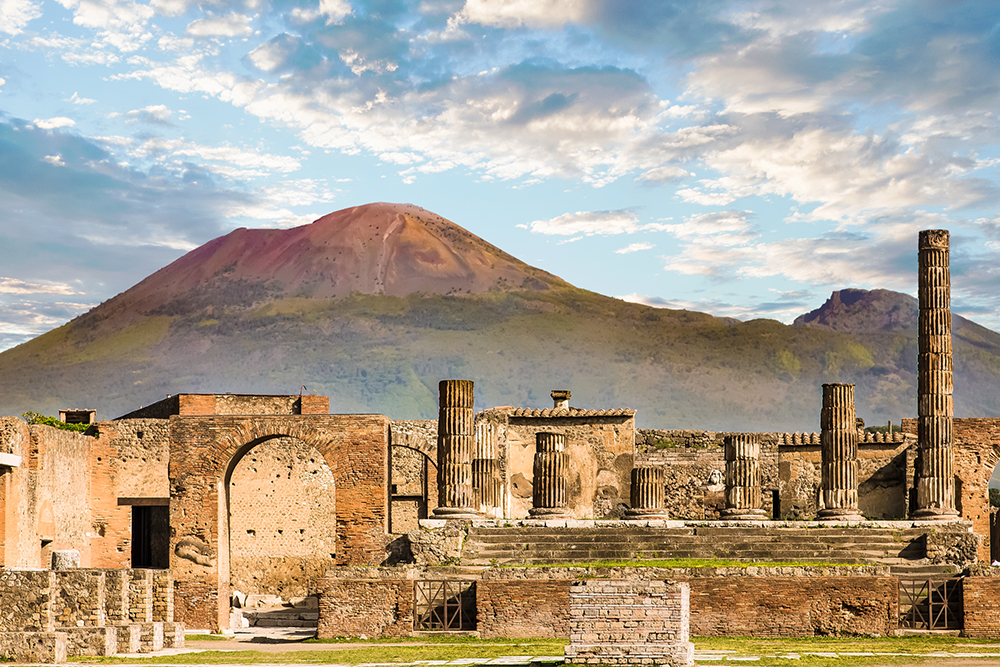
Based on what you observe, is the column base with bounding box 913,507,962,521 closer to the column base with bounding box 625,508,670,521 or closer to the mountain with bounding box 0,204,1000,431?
the column base with bounding box 625,508,670,521

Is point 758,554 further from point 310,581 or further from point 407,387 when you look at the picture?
point 407,387

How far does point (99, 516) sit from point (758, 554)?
1539 cm

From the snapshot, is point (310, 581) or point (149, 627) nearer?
point (149, 627)

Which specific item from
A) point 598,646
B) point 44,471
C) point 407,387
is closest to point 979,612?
point 598,646

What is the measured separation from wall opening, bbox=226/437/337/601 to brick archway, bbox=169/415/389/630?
5218mm

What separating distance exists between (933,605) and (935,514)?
6393 mm

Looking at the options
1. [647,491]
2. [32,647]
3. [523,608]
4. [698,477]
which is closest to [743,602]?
[523,608]

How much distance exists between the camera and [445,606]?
68.0ft

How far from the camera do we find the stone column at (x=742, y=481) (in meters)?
27.5

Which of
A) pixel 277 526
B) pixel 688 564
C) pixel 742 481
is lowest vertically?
pixel 277 526

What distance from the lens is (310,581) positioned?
1271 inches

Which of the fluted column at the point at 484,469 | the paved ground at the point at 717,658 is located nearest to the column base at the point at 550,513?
the fluted column at the point at 484,469

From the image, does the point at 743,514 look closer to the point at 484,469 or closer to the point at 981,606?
the point at 484,469

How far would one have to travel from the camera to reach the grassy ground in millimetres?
16250
